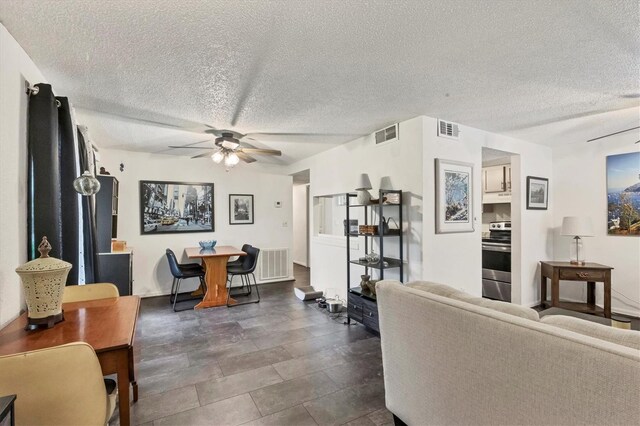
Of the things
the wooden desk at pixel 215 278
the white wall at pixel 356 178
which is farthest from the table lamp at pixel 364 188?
the wooden desk at pixel 215 278

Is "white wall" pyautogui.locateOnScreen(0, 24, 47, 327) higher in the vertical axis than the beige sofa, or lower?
higher

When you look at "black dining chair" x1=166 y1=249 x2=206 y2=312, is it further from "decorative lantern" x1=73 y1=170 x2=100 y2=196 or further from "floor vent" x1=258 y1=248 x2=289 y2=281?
→ "decorative lantern" x1=73 y1=170 x2=100 y2=196

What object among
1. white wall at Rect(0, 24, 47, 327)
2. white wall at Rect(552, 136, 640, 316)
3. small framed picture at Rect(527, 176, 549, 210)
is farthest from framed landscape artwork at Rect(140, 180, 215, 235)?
white wall at Rect(552, 136, 640, 316)

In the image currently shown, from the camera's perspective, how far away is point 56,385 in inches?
43.5

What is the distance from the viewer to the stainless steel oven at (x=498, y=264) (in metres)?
4.30

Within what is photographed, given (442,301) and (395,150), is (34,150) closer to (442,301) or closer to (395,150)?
(442,301)

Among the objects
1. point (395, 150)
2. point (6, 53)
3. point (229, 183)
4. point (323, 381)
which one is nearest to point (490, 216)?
point (395, 150)

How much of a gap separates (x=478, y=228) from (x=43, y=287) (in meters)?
3.94

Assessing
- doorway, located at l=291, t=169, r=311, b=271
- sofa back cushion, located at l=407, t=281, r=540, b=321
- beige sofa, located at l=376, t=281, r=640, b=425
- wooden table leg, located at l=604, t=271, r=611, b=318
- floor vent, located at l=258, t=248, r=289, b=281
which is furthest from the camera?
doorway, located at l=291, t=169, r=311, b=271

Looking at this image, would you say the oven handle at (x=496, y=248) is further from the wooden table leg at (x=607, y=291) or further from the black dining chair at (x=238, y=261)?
the black dining chair at (x=238, y=261)

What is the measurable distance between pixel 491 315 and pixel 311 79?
78.7 inches

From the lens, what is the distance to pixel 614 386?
0.89 m

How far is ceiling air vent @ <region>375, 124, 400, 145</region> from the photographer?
3.42 meters

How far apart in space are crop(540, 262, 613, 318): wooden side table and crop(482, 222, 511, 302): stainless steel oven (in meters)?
0.48
